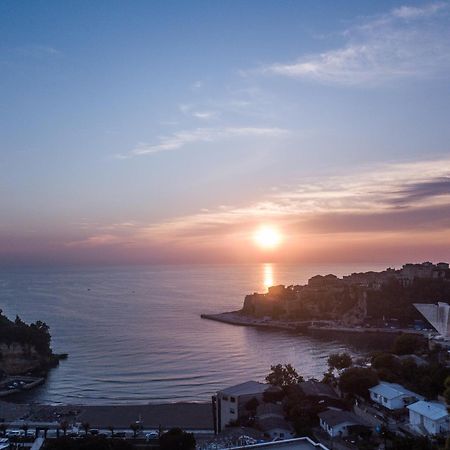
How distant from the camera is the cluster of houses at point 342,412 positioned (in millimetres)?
10562

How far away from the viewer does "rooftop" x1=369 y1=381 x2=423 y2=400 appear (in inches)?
485

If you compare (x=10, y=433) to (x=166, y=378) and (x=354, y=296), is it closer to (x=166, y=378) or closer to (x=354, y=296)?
(x=166, y=378)

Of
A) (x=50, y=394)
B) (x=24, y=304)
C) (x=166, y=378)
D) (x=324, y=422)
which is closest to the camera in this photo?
(x=324, y=422)

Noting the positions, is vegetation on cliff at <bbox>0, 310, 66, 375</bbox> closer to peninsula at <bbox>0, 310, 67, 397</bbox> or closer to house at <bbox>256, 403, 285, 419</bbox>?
peninsula at <bbox>0, 310, 67, 397</bbox>

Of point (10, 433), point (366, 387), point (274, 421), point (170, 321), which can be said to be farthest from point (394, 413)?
point (170, 321)

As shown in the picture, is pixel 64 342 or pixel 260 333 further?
pixel 260 333

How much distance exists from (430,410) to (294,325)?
2728 centimetres

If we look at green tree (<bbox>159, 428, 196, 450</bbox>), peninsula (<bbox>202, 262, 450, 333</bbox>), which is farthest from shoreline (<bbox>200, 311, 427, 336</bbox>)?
green tree (<bbox>159, 428, 196, 450</bbox>)

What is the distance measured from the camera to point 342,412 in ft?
38.3

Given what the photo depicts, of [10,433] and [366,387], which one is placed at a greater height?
[366,387]

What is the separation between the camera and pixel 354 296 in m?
42.0

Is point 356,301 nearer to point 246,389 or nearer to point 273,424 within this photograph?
point 246,389

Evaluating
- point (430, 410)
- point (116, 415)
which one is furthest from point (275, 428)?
point (116, 415)

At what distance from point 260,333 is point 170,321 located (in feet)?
26.2
